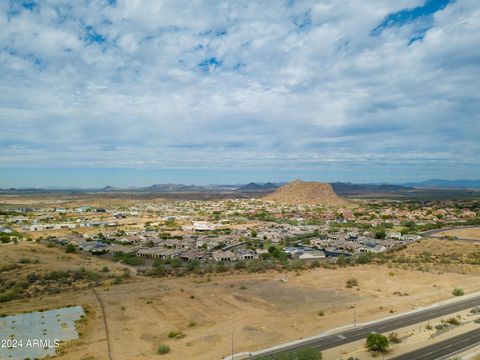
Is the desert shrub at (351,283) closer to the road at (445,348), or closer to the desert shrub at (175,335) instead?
the road at (445,348)

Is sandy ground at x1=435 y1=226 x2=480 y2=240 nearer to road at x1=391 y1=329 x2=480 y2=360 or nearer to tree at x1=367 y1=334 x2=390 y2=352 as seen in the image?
road at x1=391 y1=329 x2=480 y2=360

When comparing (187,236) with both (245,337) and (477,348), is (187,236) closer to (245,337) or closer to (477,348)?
(245,337)

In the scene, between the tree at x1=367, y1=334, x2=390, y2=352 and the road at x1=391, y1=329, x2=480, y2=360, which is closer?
the road at x1=391, y1=329, x2=480, y2=360

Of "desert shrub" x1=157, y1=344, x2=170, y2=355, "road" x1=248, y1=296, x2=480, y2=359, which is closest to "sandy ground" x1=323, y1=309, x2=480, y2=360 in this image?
"road" x1=248, y1=296, x2=480, y2=359

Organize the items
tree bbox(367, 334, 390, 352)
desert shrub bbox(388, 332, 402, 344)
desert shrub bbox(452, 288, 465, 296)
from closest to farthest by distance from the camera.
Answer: tree bbox(367, 334, 390, 352) < desert shrub bbox(388, 332, 402, 344) < desert shrub bbox(452, 288, 465, 296)

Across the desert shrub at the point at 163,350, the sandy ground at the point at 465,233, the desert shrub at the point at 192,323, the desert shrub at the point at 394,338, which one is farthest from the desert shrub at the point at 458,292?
the sandy ground at the point at 465,233

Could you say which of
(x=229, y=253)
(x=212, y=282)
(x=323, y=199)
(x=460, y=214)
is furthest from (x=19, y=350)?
(x=323, y=199)
